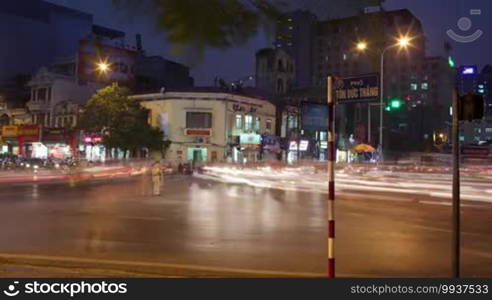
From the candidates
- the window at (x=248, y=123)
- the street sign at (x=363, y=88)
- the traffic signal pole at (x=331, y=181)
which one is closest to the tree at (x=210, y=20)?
the traffic signal pole at (x=331, y=181)

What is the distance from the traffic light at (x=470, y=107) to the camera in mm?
7406

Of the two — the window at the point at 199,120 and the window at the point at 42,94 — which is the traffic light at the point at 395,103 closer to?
the window at the point at 199,120

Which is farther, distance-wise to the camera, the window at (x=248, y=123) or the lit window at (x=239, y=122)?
the window at (x=248, y=123)

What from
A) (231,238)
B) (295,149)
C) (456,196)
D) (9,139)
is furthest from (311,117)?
(9,139)

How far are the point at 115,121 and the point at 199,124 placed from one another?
880 cm

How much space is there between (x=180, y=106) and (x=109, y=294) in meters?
54.4

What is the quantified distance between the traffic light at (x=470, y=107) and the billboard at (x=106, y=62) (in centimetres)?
5232

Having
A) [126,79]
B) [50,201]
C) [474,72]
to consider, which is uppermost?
[126,79]

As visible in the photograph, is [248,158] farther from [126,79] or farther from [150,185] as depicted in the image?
[150,185]

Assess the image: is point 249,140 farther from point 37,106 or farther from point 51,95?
point 37,106

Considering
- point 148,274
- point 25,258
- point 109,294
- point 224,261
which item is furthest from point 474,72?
point 25,258

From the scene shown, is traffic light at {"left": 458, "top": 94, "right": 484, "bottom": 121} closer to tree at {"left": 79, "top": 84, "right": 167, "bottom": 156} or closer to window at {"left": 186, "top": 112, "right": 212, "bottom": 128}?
Result: tree at {"left": 79, "top": 84, "right": 167, "bottom": 156}

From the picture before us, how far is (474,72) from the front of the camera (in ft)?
30.2

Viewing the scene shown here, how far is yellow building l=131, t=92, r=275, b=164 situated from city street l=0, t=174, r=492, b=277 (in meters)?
38.9
